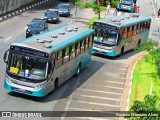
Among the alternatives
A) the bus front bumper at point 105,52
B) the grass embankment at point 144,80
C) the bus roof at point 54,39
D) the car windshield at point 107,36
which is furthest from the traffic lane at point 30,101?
the car windshield at point 107,36

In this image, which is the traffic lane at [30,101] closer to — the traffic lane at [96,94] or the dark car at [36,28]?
the traffic lane at [96,94]

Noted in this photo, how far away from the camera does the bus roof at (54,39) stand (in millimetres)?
20531

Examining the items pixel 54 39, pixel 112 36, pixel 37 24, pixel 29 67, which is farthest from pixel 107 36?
pixel 29 67

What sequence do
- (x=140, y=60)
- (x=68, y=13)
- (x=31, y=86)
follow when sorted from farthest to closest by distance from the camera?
(x=68, y=13) < (x=140, y=60) < (x=31, y=86)

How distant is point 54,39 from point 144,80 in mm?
6945

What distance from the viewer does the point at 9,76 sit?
66.2 ft

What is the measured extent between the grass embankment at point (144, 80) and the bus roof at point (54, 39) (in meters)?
4.28

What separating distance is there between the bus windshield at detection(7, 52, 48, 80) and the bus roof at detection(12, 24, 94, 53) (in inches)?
21.6

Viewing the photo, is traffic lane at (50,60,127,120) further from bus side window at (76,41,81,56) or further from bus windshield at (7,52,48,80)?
bus windshield at (7,52,48,80)

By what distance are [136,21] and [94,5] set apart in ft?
52.2

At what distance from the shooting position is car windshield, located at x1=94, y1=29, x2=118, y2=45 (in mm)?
32469

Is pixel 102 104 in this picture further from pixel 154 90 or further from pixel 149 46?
pixel 149 46

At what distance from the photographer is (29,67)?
791 inches

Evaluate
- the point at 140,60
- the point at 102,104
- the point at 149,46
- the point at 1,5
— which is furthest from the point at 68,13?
the point at 102,104
